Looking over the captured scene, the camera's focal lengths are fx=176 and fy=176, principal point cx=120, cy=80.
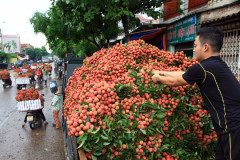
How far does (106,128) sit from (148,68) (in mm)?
1099

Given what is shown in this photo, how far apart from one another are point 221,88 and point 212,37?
538mm

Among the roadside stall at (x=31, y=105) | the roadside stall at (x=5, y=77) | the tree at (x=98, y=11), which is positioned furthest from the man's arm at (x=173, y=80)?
the roadside stall at (x=5, y=77)

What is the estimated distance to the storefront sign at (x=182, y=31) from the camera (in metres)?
7.60

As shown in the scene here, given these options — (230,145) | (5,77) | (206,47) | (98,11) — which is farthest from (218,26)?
(5,77)

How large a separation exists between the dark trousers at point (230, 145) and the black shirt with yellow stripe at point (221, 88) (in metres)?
0.05

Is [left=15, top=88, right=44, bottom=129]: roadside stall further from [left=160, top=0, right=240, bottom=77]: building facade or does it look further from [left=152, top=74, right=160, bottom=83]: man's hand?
[left=160, top=0, right=240, bottom=77]: building facade

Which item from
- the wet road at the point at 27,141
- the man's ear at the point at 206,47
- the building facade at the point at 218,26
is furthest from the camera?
the building facade at the point at 218,26

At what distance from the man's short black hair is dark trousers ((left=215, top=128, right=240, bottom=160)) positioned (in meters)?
0.89

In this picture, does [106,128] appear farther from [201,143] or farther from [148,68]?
[201,143]

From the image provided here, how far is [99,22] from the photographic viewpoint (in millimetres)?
10000

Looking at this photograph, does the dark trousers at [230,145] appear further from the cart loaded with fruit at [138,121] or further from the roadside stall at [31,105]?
the roadside stall at [31,105]

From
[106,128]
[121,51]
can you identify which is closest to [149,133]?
[106,128]

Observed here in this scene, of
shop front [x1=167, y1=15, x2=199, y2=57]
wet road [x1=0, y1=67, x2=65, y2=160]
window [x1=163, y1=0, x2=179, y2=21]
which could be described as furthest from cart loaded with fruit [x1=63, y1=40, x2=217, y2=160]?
window [x1=163, y1=0, x2=179, y2=21]

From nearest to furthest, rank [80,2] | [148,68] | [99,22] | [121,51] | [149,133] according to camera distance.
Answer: [149,133] < [148,68] < [121,51] < [80,2] < [99,22]
